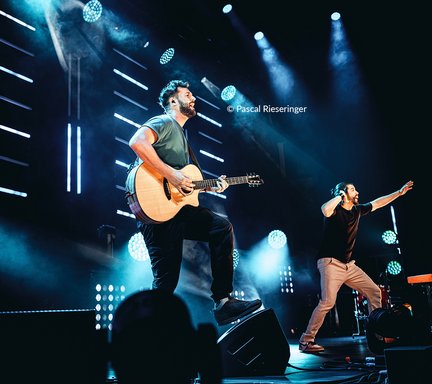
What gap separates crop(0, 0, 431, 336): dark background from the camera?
20.0 feet

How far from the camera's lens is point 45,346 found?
1.66 meters

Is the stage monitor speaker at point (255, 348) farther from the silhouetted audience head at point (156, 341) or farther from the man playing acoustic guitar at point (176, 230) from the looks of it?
the silhouetted audience head at point (156, 341)

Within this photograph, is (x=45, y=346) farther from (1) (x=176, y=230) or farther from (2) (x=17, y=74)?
(2) (x=17, y=74)

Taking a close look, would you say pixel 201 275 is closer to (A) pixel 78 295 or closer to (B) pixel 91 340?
(A) pixel 78 295

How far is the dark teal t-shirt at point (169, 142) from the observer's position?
3.71 meters

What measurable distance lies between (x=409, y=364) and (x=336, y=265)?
3.77 metres

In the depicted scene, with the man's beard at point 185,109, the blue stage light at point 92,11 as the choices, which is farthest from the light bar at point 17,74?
the man's beard at point 185,109

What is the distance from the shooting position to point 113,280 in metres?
5.81

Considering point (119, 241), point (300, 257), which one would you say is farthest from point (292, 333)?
point (119, 241)

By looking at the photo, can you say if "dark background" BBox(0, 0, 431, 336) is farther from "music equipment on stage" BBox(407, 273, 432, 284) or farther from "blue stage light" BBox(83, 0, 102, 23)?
"music equipment on stage" BBox(407, 273, 432, 284)

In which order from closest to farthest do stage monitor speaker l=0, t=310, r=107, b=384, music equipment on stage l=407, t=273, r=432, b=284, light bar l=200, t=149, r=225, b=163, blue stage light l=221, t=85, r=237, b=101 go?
stage monitor speaker l=0, t=310, r=107, b=384
music equipment on stage l=407, t=273, r=432, b=284
light bar l=200, t=149, r=225, b=163
blue stage light l=221, t=85, r=237, b=101

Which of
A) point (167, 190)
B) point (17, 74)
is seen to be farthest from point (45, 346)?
point (17, 74)

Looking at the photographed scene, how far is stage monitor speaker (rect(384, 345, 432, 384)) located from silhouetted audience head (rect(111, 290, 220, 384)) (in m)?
1.22

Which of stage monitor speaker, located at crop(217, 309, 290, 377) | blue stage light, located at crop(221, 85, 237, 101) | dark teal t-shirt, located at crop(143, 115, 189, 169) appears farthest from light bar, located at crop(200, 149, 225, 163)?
stage monitor speaker, located at crop(217, 309, 290, 377)
